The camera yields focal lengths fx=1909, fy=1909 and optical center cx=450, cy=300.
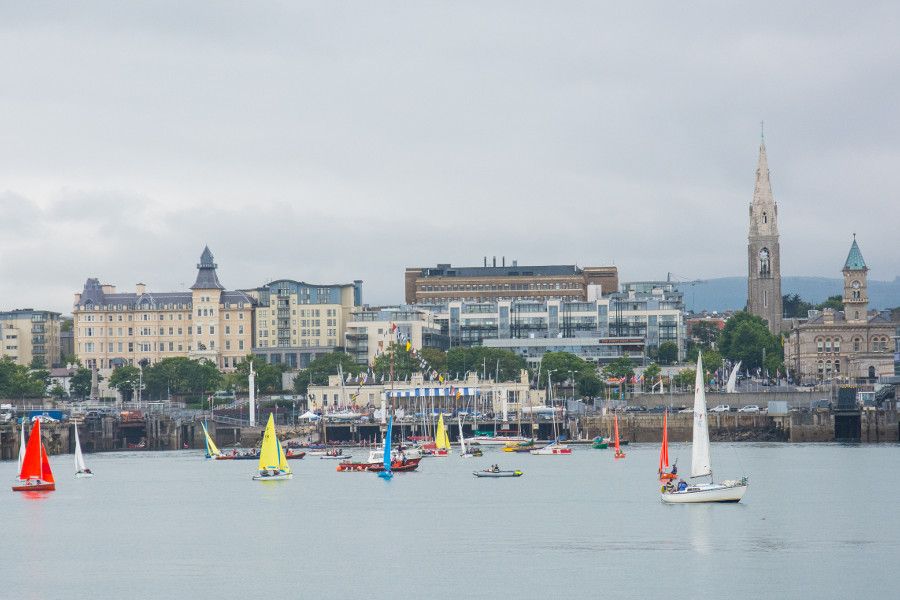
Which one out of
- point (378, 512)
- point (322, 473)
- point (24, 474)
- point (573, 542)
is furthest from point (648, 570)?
point (322, 473)

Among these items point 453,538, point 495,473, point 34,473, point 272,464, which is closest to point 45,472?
point 34,473

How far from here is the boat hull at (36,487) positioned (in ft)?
468

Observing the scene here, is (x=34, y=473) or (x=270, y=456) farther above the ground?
(x=270, y=456)

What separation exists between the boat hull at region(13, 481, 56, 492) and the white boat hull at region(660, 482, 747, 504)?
50708 millimetres

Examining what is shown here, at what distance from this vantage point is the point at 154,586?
8638cm

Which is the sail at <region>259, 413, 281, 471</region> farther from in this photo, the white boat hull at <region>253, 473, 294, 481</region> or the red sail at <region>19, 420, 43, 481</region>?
the red sail at <region>19, 420, 43, 481</region>

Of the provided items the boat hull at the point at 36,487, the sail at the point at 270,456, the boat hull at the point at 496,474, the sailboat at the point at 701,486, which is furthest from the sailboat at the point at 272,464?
the sailboat at the point at 701,486

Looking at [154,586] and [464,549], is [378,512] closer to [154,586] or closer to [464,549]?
[464,549]

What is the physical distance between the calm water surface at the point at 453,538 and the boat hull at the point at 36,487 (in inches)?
69.6

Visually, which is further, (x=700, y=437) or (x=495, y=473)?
(x=495, y=473)

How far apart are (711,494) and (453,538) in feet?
69.1

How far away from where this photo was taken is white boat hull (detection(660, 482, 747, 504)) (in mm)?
117000

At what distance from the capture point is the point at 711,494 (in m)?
118

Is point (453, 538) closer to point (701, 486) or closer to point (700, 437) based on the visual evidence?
point (700, 437)
